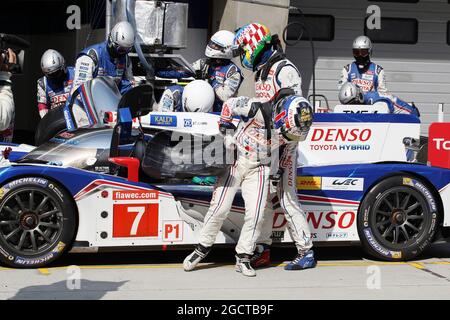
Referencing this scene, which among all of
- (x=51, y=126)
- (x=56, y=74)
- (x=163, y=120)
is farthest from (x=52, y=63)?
(x=163, y=120)

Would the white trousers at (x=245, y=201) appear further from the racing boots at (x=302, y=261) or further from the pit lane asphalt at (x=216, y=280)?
the racing boots at (x=302, y=261)

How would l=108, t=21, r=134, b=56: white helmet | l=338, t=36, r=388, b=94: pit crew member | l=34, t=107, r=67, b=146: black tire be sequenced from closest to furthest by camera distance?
l=34, t=107, r=67, b=146: black tire < l=108, t=21, r=134, b=56: white helmet < l=338, t=36, r=388, b=94: pit crew member

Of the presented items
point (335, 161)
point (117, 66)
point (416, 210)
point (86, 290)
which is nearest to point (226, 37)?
point (117, 66)

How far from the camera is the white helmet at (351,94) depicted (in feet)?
36.1

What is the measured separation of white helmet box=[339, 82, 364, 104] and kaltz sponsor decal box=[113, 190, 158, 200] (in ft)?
15.3

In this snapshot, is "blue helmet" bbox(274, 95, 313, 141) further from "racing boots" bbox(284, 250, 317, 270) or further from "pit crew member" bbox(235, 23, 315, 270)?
"racing boots" bbox(284, 250, 317, 270)

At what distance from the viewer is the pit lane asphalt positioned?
20.6 ft

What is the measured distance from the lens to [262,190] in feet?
22.8

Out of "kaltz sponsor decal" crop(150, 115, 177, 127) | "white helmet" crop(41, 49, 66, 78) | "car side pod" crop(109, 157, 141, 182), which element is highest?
"white helmet" crop(41, 49, 66, 78)

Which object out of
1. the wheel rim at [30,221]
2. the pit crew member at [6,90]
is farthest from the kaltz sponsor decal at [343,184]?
the pit crew member at [6,90]

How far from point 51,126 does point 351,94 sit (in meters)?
4.32

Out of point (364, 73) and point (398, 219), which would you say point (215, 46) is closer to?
point (398, 219)

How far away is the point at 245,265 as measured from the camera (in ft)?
22.8

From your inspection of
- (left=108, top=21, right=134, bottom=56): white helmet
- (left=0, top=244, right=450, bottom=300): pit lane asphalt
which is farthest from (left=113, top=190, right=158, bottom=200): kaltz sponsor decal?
(left=108, top=21, right=134, bottom=56): white helmet
